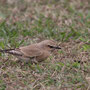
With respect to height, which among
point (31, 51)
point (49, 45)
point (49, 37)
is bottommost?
point (49, 37)

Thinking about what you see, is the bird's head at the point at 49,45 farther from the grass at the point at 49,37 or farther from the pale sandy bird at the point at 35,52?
the grass at the point at 49,37

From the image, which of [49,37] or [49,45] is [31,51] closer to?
[49,45]

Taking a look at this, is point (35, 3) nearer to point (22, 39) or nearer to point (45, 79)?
point (22, 39)

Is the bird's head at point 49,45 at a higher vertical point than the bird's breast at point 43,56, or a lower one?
higher

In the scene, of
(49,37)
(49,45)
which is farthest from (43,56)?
(49,37)

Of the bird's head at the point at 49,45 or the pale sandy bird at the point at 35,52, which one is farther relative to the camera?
the bird's head at the point at 49,45

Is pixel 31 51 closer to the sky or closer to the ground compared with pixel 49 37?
closer to the sky

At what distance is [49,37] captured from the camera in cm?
983

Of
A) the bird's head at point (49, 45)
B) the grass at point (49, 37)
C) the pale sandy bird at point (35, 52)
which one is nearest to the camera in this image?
the grass at point (49, 37)

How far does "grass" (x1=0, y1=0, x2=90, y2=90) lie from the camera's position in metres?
6.74

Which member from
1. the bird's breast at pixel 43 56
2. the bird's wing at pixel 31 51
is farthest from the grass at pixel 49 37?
the bird's wing at pixel 31 51

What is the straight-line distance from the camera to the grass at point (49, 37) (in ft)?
22.1

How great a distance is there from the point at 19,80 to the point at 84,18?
16.8 feet

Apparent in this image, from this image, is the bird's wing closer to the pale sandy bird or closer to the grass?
the pale sandy bird
